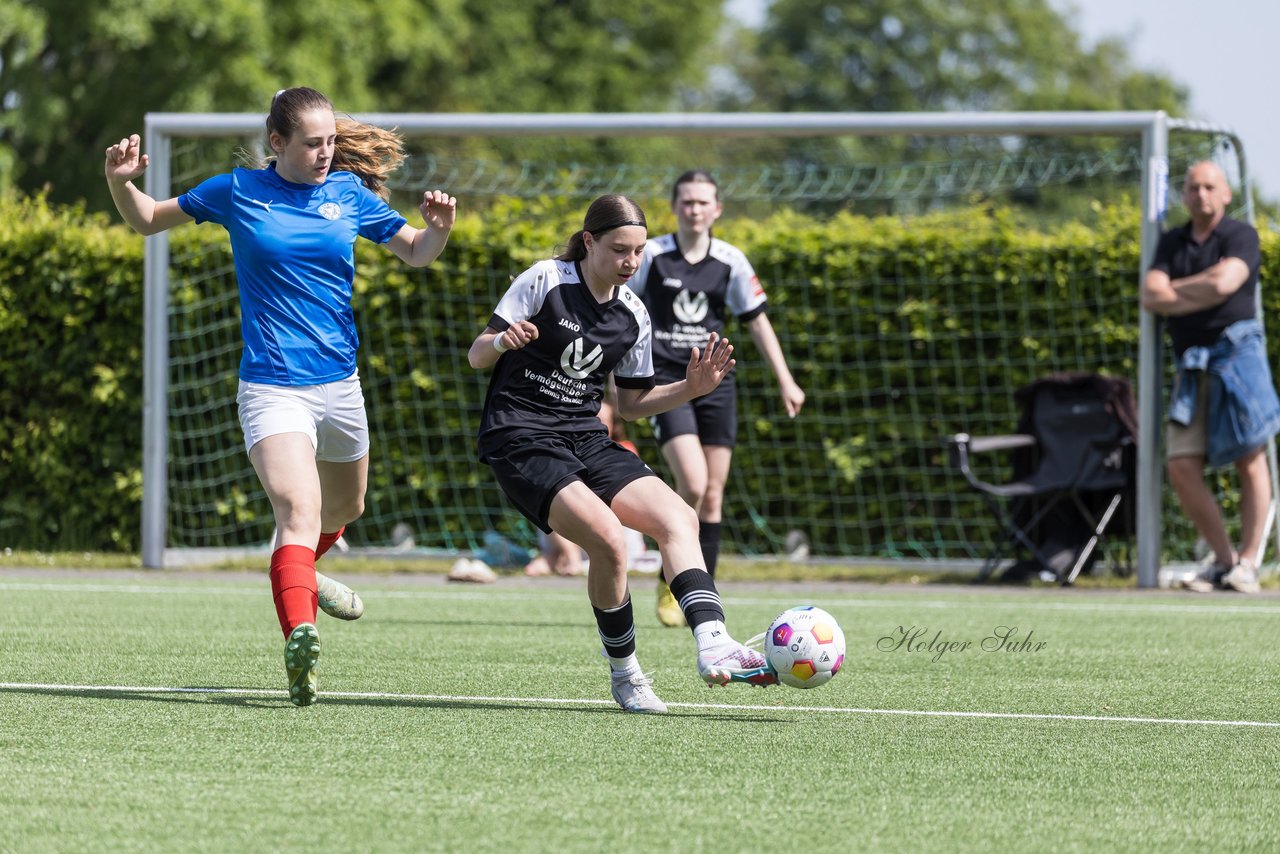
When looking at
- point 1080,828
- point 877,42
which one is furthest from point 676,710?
point 877,42

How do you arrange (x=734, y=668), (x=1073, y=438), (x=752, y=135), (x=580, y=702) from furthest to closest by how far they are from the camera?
(x=752, y=135) → (x=1073, y=438) → (x=580, y=702) → (x=734, y=668)

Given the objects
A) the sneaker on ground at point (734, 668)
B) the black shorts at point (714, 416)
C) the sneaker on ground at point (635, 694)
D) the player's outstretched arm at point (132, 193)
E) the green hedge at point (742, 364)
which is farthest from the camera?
the green hedge at point (742, 364)

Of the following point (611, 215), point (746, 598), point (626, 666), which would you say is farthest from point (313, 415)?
point (746, 598)

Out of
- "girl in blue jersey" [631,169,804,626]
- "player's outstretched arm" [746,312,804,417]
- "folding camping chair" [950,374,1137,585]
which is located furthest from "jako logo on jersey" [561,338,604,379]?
"folding camping chair" [950,374,1137,585]

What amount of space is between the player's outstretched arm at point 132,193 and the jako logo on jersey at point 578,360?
1.37 metres

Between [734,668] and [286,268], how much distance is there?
194 centimetres

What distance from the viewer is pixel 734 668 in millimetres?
4828

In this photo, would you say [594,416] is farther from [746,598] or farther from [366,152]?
[746,598]

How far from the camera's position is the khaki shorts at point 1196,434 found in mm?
10094

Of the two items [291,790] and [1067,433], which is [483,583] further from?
[291,790]

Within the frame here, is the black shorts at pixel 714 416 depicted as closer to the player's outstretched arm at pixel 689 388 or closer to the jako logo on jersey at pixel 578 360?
the player's outstretched arm at pixel 689 388

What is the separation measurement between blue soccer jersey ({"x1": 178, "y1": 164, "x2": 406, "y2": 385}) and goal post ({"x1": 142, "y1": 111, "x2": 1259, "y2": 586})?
462cm

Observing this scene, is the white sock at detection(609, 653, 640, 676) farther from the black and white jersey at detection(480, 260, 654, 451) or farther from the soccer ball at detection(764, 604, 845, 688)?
the black and white jersey at detection(480, 260, 654, 451)

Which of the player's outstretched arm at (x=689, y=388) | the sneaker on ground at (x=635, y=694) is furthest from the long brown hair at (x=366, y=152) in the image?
the sneaker on ground at (x=635, y=694)
